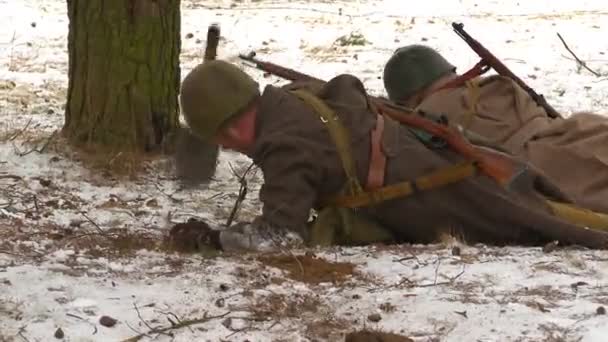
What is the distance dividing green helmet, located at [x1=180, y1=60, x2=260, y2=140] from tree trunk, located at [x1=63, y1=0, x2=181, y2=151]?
1.24 meters

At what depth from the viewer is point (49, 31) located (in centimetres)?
1012

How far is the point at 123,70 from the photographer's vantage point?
5.52m

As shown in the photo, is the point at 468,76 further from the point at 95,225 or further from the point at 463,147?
the point at 95,225

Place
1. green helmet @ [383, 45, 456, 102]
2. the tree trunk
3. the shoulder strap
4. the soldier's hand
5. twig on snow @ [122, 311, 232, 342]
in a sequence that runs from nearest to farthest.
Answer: twig on snow @ [122, 311, 232, 342]
the soldier's hand
the shoulder strap
the tree trunk
green helmet @ [383, 45, 456, 102]

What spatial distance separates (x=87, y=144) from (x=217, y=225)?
1130 millimetres

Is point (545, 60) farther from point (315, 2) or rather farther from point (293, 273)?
point (293, 273)

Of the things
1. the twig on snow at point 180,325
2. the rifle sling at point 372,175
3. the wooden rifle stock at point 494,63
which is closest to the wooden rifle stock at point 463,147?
the rifle sling at point 372,175

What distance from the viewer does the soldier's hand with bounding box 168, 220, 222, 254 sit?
168 inches

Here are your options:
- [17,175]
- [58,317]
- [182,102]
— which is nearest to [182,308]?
[58,317]

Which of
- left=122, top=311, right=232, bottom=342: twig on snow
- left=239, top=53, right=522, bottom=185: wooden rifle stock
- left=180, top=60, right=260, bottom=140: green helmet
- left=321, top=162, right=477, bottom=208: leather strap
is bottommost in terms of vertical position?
left=122, top=311, right=232, bottom=342: twig on snow

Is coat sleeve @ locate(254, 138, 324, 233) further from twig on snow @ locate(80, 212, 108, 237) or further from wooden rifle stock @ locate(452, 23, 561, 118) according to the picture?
wooden rifle stock @ locate(452, 23, 561, 118)

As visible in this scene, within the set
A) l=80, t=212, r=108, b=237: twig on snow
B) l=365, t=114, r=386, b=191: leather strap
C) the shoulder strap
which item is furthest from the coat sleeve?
l=80, t=212, r=108, b=237: twig on snow

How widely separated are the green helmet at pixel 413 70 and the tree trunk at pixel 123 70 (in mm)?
1158

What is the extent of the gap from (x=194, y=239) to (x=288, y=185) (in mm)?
430
